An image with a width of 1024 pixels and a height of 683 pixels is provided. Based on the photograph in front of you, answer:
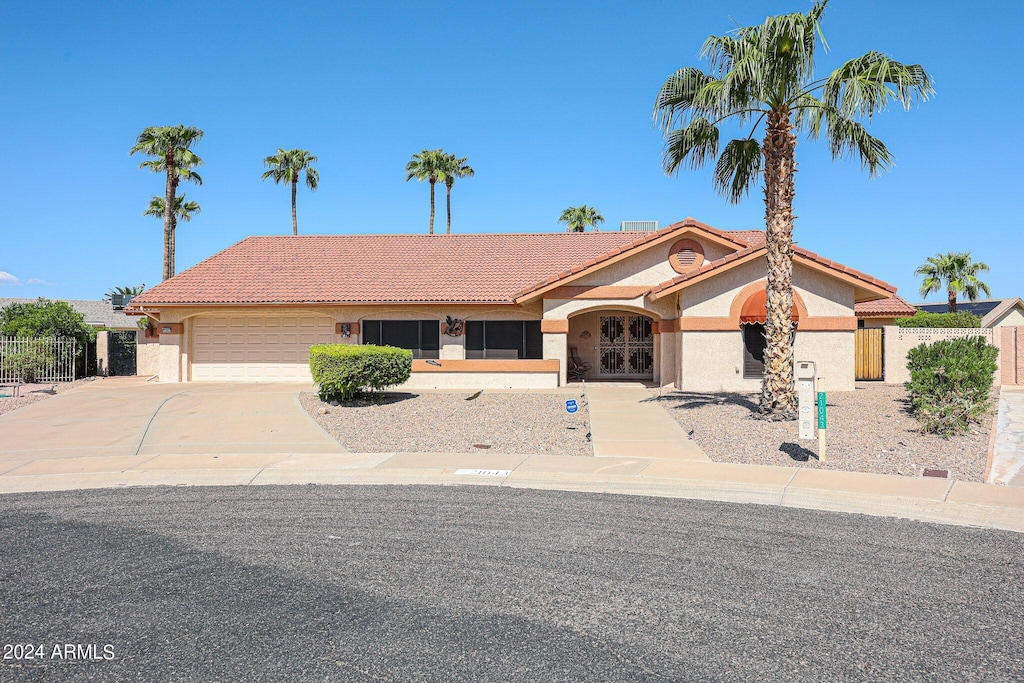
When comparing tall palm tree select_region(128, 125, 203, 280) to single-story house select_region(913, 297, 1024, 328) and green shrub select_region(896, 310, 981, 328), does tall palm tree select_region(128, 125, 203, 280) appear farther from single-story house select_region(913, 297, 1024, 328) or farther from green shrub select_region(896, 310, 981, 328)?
single-story house select_region(913, 297, 1024, 328)

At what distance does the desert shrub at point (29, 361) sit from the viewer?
2427 cm

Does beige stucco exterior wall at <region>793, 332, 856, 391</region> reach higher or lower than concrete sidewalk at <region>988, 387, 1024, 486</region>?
higher

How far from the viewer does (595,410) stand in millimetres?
16922

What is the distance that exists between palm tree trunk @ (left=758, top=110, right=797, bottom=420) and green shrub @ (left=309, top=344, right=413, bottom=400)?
344 inches

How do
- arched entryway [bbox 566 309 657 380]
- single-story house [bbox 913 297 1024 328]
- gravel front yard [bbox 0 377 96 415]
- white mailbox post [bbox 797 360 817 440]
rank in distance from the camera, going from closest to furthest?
white mailbox post [bbox 797 360 817 440] → gravel front yard [bbox 0 377 96 415] → arched entryway [bbox 566 309 657 380] → single-story house [bbox 913 297 1024 328]

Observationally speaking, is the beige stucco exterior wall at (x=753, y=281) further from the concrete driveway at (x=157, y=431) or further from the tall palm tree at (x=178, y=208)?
the tall palm tree at (x=178, y=208)

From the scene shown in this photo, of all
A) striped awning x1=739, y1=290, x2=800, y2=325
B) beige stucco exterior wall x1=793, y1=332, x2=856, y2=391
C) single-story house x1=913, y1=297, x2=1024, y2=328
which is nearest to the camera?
striped awning x1=739, y1=290, x2=800, y2=325

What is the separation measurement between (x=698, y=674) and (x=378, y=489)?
6.22m

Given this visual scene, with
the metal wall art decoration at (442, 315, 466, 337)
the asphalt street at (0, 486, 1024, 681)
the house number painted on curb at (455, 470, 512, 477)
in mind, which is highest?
the metal wall art decoration at (442, 315, 466, 337)

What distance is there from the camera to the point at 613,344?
1017 inches

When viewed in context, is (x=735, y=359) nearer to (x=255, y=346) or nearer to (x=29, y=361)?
(x=255, y=346)

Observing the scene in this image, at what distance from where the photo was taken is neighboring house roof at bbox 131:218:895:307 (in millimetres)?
23219

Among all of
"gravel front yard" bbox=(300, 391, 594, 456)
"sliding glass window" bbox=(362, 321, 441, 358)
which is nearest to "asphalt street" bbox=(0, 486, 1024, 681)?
"gravel front yard" bbox=(300, 391, 594, 456)

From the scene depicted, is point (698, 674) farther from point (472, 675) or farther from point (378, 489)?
point (378, 489)
